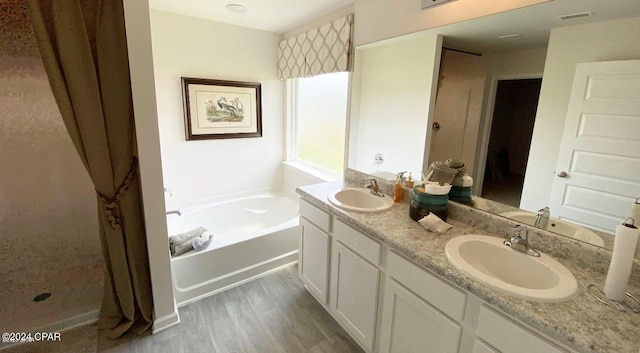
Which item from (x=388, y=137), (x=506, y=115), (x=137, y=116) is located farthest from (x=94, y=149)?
(x=506, y=115)

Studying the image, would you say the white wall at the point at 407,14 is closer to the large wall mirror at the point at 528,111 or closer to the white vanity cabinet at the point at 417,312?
the large wall mirror at the point at 528,111

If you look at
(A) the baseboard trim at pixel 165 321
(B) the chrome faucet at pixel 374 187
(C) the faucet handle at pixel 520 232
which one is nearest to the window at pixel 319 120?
(B) the chrome faucet at pixel 374 187

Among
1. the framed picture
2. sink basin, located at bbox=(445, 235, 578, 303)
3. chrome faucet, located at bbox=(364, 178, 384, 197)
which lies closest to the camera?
sink basin, located at bbox=(445, 235, 578, 303)

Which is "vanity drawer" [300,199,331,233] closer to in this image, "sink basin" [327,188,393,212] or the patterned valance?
"sink basin" [327,188,393,212]

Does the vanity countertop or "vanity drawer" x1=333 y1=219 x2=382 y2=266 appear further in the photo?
"vanity drawer" x1=333 y1=219 x2=382 y2=266

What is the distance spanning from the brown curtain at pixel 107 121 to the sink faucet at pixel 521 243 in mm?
2069

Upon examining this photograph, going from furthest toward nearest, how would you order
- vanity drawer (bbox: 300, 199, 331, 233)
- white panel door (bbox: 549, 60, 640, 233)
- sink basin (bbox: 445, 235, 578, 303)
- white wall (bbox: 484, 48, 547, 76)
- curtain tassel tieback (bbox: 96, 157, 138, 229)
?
vanity drawer (bbox: 300, 199, 331, 233) → curtain tassel tieback (bbox: 96, 157, 138, 229) → white wall (bbox: 484, 48, 547, 76) → white panel door (bbox: 549, 60, 640, 233) → sink basin (bbox: 445, 235, 578, 303)

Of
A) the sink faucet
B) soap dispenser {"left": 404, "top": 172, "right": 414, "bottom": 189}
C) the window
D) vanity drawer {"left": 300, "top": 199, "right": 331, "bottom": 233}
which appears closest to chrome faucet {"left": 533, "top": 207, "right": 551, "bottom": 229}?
the sink faucet

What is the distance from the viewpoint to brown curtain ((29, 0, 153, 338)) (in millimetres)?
1399

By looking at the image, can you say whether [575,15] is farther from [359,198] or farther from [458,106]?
[359,198]

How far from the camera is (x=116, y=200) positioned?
5.44ft

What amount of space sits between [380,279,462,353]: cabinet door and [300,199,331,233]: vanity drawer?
546 mm

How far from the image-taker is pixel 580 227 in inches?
47.6

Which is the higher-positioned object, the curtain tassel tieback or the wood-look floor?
the curtain tassel tieback
